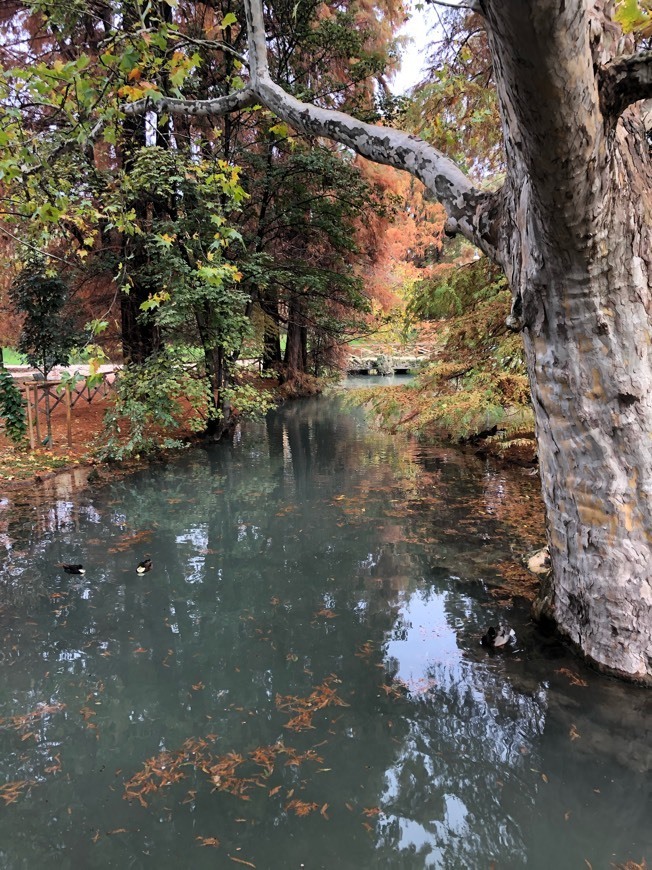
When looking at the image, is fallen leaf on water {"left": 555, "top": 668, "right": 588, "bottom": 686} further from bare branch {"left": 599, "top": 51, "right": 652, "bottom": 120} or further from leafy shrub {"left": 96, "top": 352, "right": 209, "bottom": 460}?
leafy shrub {"left": 96, "top": 352, "right": 209, "bottom": 460}

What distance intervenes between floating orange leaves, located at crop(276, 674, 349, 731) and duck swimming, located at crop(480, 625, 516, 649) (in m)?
1.19

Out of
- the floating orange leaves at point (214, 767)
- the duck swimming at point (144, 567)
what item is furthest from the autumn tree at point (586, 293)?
the duck swimming at point (144, 567)

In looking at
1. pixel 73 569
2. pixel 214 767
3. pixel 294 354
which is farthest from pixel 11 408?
pixel 294 354

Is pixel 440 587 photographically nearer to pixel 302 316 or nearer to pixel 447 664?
pixel 447 664

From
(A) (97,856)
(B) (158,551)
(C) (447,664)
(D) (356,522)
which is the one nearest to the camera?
(A) (97,856)

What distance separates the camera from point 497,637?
12.7 feet

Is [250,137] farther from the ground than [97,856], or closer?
farther from the ground

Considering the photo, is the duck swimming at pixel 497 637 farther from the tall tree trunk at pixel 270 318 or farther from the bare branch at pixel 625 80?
the tall tree trunk at pixel 270 318

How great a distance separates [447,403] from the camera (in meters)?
7.61

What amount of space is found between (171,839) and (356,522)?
14.9ft

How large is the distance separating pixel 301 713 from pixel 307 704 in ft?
0.31

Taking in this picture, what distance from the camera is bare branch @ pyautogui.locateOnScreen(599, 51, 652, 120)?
2273 millimetres

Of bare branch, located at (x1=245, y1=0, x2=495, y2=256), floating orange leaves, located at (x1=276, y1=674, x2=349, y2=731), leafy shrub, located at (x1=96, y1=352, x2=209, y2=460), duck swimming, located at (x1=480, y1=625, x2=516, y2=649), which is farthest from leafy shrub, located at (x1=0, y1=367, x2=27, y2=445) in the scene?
duck swimming, located at (x1=480, y1=625, x2=516, y2=649)

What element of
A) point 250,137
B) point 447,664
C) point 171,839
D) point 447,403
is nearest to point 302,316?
point 250,137
